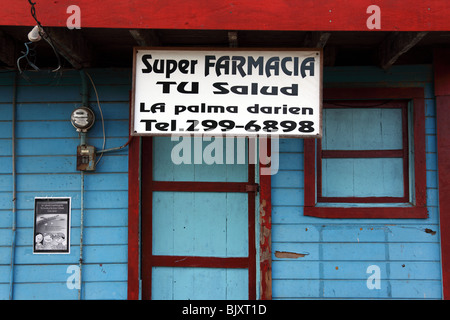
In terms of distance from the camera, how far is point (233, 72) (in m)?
2.49

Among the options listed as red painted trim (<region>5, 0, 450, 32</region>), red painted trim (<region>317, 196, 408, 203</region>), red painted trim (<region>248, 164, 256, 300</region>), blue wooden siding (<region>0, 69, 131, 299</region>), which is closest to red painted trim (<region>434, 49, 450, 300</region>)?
red painted trim (<region>317, 196, 408, 203</region>)

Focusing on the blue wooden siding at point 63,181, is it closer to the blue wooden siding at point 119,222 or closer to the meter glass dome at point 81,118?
the blue wooden siding at point 119,222

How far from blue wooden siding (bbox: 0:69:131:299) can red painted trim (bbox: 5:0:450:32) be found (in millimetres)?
935

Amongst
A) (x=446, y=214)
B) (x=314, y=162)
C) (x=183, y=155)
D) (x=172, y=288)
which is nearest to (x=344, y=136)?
(x=314, y=162)

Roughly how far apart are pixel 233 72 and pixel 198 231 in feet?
5.45

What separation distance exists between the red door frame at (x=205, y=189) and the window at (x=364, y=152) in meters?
0.45

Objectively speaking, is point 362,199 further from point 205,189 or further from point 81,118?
point 81,118

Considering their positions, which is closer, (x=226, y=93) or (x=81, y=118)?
(x=226, y=93)

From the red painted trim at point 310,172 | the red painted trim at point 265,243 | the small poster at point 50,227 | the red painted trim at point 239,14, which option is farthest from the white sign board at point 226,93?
the small poster at point 50,227

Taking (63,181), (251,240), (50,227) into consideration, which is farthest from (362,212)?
(50,227)

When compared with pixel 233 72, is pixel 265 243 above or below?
below

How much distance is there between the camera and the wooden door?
319 centimetres

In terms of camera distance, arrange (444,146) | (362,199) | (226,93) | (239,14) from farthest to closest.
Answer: (362,199) < (444,146) < (226,93) < (239,14)

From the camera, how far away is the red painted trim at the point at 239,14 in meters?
2.26
